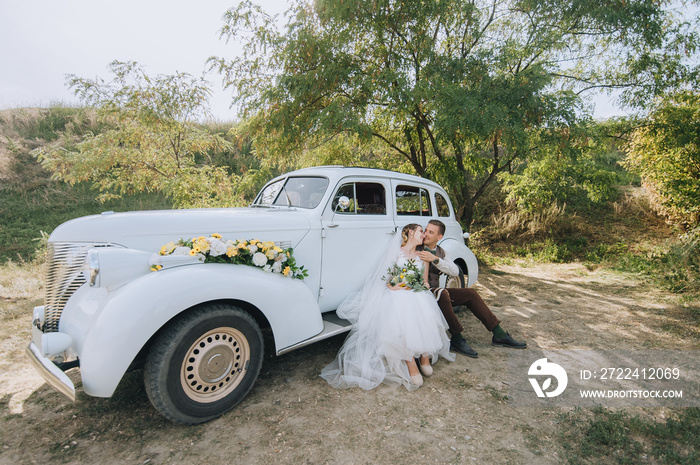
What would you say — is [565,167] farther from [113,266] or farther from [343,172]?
[113,266]

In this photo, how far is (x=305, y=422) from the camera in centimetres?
268

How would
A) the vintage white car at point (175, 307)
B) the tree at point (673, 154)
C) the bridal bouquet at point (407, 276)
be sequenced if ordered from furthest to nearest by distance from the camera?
1. the tree at point (673, 154)
2. the bridal bouquet at point (407, 276)
3. the vintage white car at point (175, 307)

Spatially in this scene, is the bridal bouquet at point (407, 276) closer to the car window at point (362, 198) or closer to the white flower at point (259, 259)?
the car window at point (362, 198)

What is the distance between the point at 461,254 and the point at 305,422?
336 cm

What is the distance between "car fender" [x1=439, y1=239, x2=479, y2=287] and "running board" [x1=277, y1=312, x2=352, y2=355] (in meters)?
2.04

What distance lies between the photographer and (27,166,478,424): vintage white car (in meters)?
2.28

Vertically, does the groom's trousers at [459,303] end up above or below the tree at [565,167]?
below

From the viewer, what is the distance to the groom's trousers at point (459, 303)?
3.93 meters

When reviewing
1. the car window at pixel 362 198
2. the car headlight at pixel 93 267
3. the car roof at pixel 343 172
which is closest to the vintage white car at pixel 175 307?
the car headlight at pixel 93 267

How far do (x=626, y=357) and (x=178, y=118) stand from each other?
9118 mm

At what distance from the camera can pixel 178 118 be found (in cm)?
778

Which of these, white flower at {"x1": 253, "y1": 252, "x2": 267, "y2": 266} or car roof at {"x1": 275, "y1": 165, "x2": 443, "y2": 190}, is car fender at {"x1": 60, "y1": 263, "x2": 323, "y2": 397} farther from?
car roof at {"x1": 275, "y1": 165, "x2": 443, "y2": 190}

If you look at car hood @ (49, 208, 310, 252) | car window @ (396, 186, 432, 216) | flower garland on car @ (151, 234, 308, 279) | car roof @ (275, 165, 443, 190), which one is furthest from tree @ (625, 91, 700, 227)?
flower garland on car @ (151, 234, 308, 279)

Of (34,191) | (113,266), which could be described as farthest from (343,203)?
(34,191)
